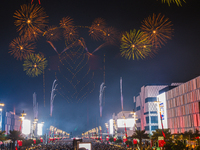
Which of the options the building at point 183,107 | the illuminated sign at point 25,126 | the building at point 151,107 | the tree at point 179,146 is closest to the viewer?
the tree at point 179,146

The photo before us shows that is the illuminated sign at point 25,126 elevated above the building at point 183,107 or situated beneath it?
situated beneath

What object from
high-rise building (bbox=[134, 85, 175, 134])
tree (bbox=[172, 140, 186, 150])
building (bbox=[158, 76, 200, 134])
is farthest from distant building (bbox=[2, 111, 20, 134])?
tree (bbox=[172, 140, 186, 150])

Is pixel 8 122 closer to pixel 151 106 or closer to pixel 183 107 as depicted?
pixel 151 106

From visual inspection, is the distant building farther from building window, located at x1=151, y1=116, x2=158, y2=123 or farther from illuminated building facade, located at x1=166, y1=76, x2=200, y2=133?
illuminated building facade, located at x1=166, y1=76, x2=200, y2=133

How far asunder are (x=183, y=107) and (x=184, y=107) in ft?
2.70

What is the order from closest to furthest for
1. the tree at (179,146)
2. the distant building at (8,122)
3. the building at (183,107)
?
1. the tree at (179,146)
2. the building at (183,107)
3. the distant building at (8,122)

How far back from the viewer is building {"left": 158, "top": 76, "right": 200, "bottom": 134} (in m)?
72.4

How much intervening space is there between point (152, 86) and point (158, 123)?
18042 mm

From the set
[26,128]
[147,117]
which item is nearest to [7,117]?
[26,128]

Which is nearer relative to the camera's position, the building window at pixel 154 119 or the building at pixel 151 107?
the building at pixel 151 107

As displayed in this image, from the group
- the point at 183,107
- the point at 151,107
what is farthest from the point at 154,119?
the point at 183,107

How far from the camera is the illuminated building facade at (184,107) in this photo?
72312 mm

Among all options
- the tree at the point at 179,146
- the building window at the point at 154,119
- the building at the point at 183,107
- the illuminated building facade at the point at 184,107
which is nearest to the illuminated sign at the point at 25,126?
the building window at the point at 154,119

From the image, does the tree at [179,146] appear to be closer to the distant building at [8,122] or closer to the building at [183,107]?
the building at [183,107]
